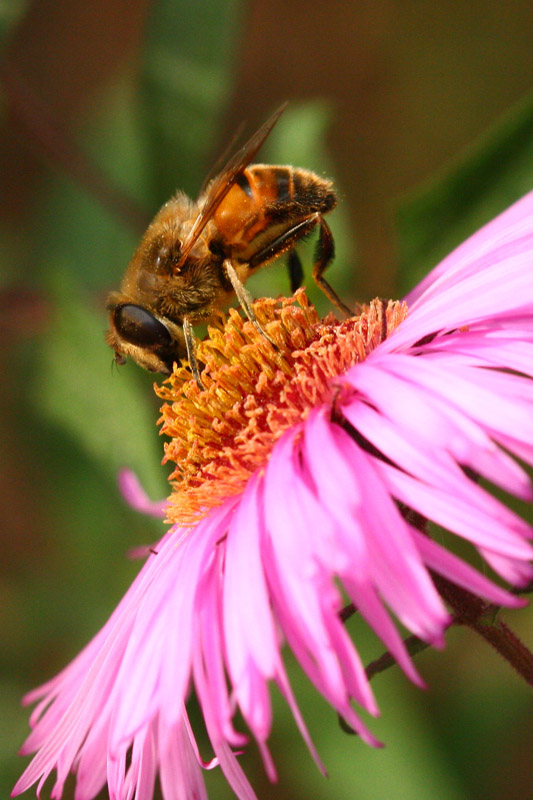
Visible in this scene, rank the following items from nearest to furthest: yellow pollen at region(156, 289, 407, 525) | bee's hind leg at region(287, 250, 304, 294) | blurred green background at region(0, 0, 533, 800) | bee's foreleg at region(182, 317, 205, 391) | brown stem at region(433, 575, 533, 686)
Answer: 1. brown stem at region(433, 575, 533, 686)
2. yellow pollen at region(156, 289, 407, 525)
3. bee's foreleg at region(182, 317, 205, 391)
4. bee's hind leg at region(287, 250, 304, 294)
5. blurred green background at region(0, 0, 533, 800)

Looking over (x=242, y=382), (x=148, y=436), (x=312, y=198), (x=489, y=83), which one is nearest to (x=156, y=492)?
(x=148, y=436)

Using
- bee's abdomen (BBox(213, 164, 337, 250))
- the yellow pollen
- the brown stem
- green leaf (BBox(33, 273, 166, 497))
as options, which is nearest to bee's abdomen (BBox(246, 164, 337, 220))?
bee's abdomen (BBox(213, 164, 337, 250))

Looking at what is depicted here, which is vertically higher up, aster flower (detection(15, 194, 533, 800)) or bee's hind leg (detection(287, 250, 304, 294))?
bee's hind leg (detection(287, 250, 304, 294))

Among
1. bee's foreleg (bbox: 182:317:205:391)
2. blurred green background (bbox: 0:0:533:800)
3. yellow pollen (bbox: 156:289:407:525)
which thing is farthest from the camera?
blurred green background (bbox: 0:0:533:800)

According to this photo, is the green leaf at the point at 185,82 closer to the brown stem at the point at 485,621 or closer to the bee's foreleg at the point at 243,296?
the bee's foreleg at the point at 243,296

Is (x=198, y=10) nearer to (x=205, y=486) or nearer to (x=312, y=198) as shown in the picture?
(x=312, y=198)

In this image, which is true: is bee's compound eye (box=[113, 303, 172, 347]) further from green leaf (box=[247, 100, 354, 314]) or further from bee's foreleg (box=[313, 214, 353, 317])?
green leaf (box=[247, 100, 354, 314])
